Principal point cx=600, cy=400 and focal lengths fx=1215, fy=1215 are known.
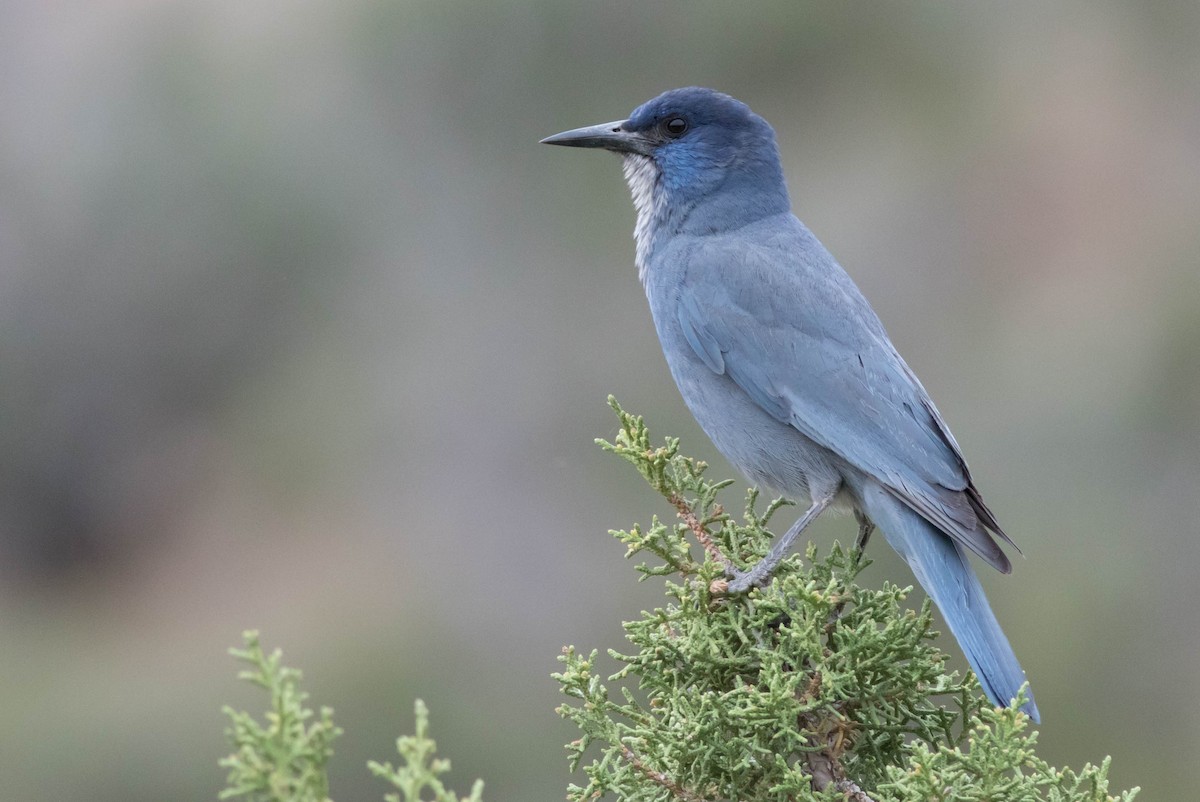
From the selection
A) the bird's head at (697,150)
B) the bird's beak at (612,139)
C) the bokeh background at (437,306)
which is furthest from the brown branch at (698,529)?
the bokeh background at (437,306)

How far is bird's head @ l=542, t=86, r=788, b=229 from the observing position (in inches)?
180

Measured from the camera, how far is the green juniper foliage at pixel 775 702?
2.66 meters

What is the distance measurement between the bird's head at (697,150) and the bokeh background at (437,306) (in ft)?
13.5

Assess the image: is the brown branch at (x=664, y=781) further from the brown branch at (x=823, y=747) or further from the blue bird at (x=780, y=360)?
the blue bird at (x=780, y=360)

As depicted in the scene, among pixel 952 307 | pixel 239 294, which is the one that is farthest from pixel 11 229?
pixel 952 307

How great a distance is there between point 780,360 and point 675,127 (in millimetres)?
1192

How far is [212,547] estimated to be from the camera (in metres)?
12.3

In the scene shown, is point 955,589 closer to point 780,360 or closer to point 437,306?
point 780,360

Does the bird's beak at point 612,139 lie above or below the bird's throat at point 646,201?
above

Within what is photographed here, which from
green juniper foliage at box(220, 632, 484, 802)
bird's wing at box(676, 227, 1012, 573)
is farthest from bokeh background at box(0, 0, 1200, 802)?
green juniper foliage at box(220, 632, 484, 802)

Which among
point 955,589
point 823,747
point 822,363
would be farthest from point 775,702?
point 822,363

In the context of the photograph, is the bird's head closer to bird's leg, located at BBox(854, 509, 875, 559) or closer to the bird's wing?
the bird's wing

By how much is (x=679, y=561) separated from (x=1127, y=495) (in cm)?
678

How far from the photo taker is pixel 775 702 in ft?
8.74
